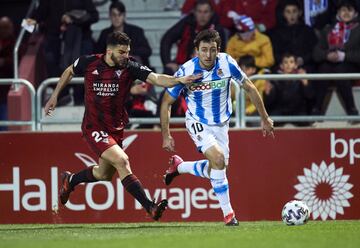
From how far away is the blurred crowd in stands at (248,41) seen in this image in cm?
1641

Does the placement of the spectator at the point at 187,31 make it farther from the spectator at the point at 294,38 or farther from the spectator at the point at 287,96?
the spectator at the point at 287,96

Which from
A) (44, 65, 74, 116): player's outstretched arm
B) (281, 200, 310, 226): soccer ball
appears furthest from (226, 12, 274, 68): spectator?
(281, 200, 310, 226): soccer ball

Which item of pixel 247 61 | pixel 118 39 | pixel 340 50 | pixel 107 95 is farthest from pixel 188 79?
pixel 340 50

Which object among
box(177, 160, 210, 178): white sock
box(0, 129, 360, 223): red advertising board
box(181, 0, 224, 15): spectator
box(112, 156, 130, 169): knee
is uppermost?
box(181, 0, 224, 15): spectator

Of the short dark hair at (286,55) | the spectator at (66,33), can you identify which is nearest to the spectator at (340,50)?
the short dark hair at (286,55)

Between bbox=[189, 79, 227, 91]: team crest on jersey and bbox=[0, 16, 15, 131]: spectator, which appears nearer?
bbox=[189, 79, 227, 91]: team crest on jersey

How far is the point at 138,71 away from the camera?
523 inches

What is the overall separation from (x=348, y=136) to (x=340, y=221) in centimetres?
127

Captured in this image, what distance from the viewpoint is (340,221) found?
14.9 meters

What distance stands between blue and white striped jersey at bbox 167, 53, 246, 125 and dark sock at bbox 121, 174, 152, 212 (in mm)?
1102

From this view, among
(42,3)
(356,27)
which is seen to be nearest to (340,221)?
(356,27)

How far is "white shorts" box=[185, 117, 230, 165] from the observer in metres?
13.3

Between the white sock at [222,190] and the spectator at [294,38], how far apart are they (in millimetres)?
4553

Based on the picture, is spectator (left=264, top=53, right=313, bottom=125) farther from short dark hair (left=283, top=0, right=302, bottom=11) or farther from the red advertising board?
short dark hair (left=283, top=0, right=302, bottom=11)
